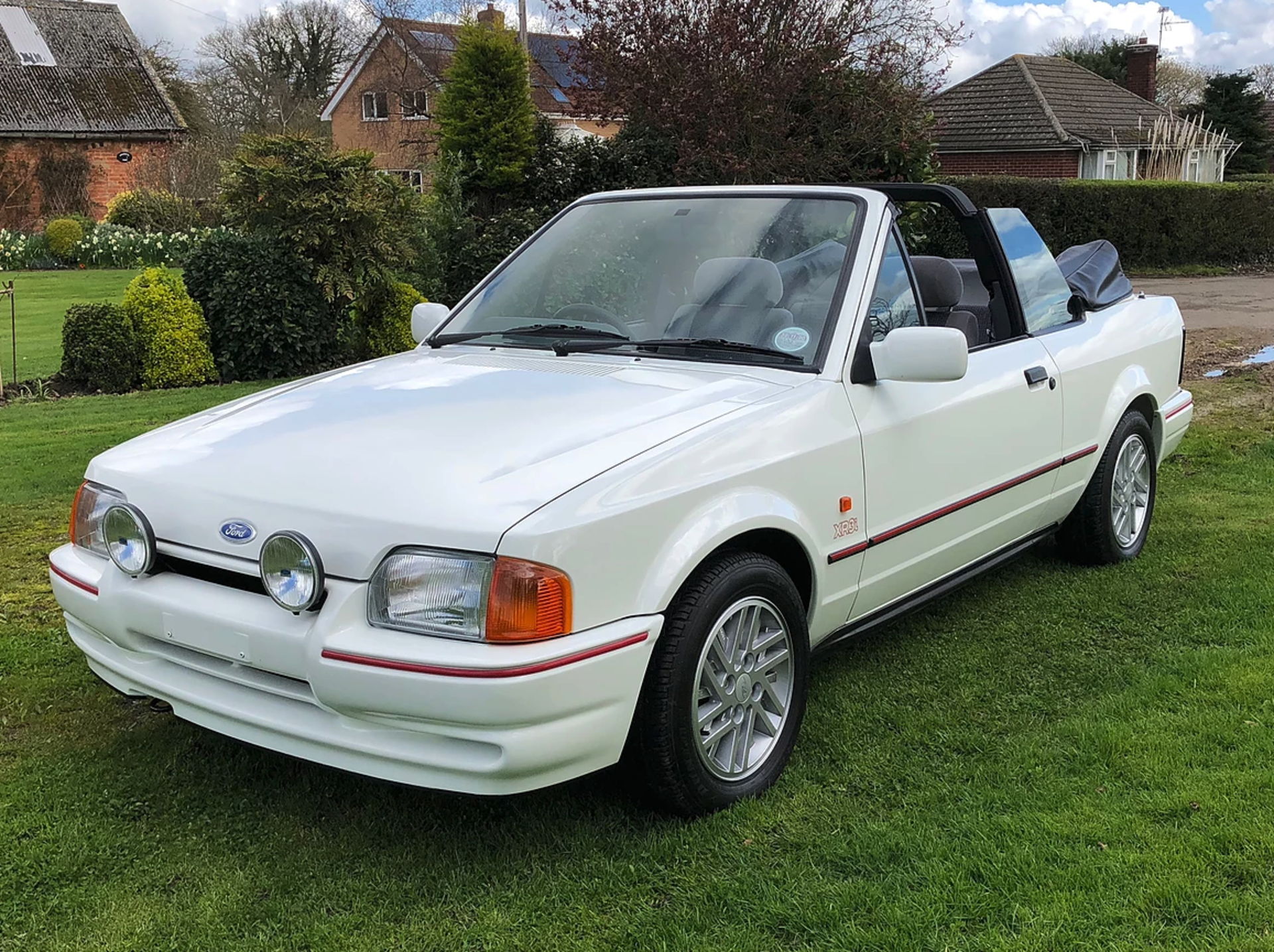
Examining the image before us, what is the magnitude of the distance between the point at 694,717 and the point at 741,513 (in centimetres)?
54

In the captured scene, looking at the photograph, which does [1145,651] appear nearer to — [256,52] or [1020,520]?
[1020,520]

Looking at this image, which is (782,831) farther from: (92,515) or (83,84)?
(83,84)

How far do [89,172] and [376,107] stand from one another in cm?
1105

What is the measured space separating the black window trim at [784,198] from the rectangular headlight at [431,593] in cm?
133

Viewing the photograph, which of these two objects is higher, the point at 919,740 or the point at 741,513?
the point at 741,513

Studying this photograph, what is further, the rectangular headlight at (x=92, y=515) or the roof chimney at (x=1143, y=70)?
the roof chimney at (x=1143, y=70)

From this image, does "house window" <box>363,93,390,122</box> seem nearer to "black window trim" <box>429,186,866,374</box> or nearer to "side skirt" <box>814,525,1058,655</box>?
"black window trim" <box>429,186,866,374</box>

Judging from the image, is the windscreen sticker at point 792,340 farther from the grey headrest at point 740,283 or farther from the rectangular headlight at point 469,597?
the rectangular headlight at point 469,597

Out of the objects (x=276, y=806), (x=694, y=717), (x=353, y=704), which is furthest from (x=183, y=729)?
(x=694, y=717)

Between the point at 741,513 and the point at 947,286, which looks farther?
the point at 947,286

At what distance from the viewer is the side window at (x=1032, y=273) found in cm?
491

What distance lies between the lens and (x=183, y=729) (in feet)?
12.3

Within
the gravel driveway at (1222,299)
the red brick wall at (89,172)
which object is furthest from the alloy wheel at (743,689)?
the red brick wall at (89,172)

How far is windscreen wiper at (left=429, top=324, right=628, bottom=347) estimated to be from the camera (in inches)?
156
